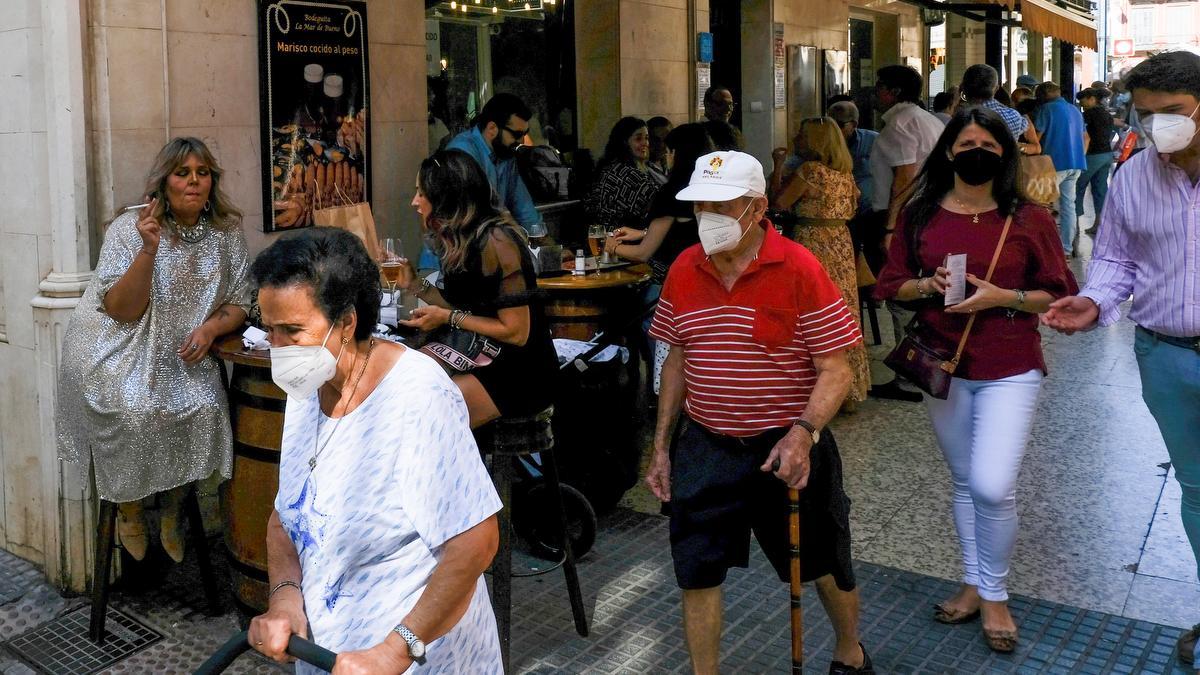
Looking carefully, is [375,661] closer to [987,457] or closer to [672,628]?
[672,628]

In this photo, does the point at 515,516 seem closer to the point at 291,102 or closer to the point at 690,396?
the point at 690,396

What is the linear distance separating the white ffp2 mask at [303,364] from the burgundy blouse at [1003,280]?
256 centimetres

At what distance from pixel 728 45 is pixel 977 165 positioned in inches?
310

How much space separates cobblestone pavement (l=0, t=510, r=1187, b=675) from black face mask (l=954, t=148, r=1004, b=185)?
1660 mm

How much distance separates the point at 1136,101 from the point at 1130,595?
201 centimetres

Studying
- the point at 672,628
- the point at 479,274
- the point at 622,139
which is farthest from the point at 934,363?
the point at 622,139

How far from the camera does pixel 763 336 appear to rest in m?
3.57

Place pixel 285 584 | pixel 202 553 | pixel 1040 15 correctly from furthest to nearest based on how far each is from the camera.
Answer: pixel 1040 15 → pixel 202 553 → pixel 285 584

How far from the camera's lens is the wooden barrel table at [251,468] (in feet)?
13.8

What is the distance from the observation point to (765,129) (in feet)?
38.5

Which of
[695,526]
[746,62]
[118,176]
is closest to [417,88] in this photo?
[118,176]

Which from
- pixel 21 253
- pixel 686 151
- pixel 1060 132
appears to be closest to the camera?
pixel 21 253

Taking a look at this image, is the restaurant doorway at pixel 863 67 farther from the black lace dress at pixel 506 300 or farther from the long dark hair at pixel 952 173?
the black lace dress at pixel 506 300

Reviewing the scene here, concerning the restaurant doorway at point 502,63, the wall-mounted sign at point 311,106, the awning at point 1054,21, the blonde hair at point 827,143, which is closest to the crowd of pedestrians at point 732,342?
the wall-mounted sign at point 311,106
